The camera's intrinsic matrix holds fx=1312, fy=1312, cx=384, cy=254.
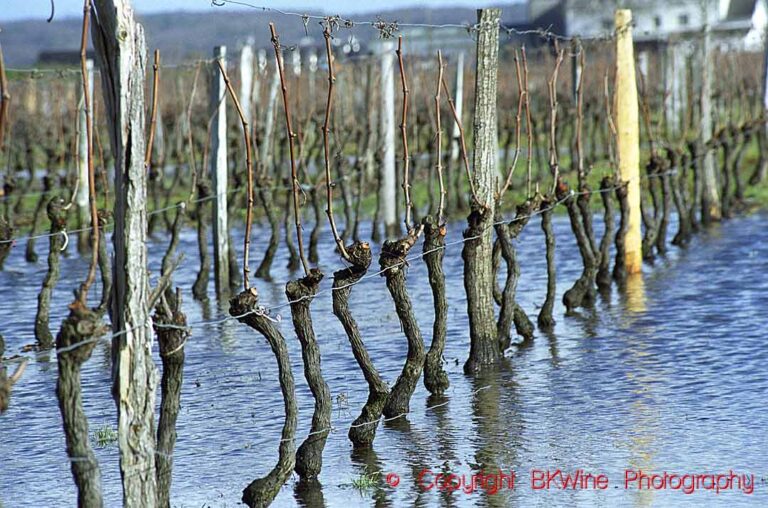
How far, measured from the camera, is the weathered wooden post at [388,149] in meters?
13.5

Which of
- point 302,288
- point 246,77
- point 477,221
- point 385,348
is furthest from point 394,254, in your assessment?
point 246,77

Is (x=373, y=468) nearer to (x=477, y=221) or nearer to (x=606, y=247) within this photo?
(x=477, y=221)

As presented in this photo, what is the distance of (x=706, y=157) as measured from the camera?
14148mm

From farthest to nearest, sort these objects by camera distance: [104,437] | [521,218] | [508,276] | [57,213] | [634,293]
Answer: [634,293], [57,213], [521,218], [508,276], [104,437]

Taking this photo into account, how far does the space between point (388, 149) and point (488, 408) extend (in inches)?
283

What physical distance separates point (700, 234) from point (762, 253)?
1.69 metres

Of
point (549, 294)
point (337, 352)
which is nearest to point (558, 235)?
point (549, 294)

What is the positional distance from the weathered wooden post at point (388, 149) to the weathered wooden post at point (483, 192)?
6051 millimetres

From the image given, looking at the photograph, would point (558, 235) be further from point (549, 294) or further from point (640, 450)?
point (640, 450)

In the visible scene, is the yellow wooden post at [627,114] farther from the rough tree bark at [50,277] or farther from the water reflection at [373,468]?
the water reflection at [373,468]

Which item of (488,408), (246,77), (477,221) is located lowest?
(488,408)

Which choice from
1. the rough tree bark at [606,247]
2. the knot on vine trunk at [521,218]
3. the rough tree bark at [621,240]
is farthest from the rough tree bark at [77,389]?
the rough tree bark at [621,240]

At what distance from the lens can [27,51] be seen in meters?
107

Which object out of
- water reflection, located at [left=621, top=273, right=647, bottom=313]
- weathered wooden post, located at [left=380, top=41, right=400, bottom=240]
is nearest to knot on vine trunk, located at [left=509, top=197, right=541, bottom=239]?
water reflection, located at [left=621, top=273, right=647, bottom=313]
